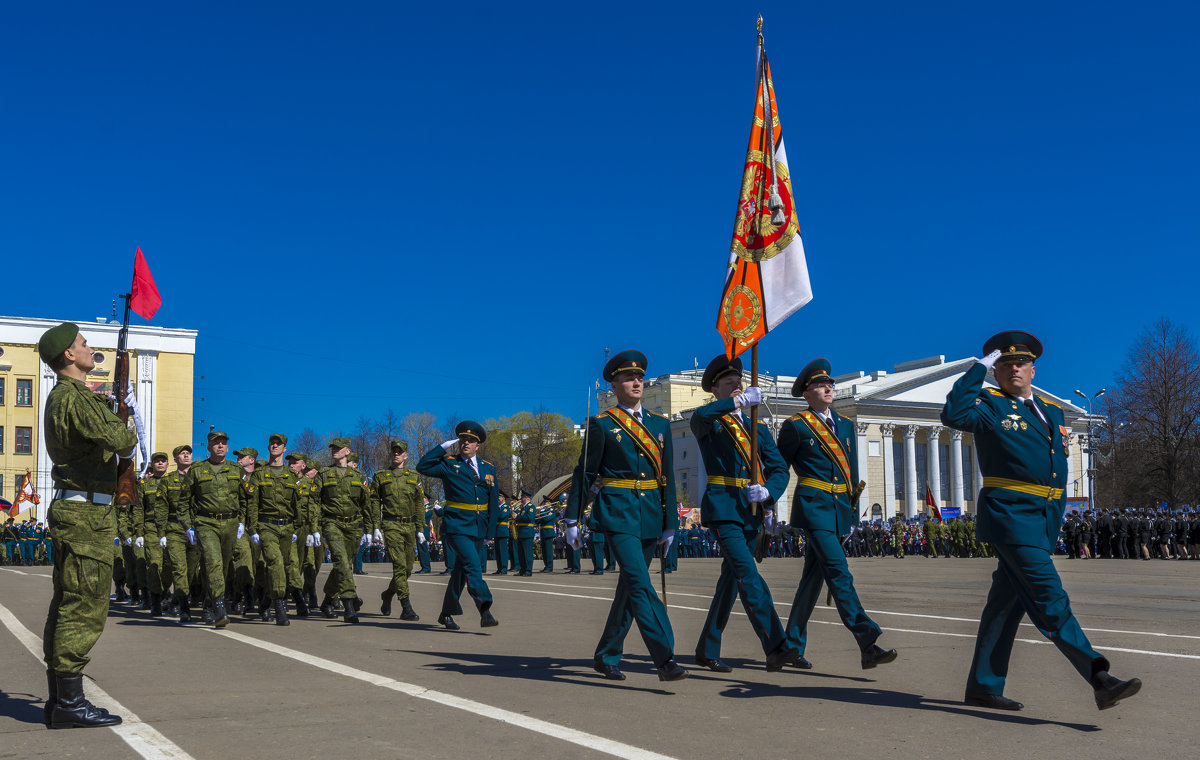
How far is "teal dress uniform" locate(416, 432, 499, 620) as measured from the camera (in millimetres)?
11797

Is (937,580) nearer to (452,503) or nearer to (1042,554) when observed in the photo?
(452,503)

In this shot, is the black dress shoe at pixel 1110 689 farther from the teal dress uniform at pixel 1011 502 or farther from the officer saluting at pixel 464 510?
the officer saluting at pixel 464 510

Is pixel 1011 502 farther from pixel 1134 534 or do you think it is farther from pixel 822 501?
pixel 1134 534

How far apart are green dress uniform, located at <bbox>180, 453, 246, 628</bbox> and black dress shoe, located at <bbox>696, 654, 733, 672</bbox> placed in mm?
6302

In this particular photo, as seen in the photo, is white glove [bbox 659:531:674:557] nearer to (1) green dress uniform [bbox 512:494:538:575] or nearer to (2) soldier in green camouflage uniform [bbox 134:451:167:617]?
(2) soldier in green camouflage uniform [bbox 134:451:167:617]

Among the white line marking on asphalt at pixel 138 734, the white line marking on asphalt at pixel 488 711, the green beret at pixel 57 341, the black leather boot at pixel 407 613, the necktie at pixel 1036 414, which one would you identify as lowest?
the white line marking on asphalt at pixel 138 734

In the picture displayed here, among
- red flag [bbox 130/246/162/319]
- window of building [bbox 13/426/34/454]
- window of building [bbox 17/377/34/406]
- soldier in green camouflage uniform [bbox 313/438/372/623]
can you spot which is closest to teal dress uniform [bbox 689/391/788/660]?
soldier in green camouflage uniform [bbox 313/438/372/623]

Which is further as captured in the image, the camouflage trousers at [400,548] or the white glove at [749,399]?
the camouflage trousers at [400,548]

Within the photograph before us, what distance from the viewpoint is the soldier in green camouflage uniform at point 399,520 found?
516 inches

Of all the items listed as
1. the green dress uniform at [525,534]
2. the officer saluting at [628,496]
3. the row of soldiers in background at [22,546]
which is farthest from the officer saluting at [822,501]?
the row of soldiers in background at [22,546]

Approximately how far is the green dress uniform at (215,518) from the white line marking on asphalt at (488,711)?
10.4ft

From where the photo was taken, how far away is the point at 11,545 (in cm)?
4359

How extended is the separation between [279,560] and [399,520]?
1406 millimetres

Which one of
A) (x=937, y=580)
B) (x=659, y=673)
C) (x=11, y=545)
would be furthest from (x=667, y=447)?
(x=11, y=545)
